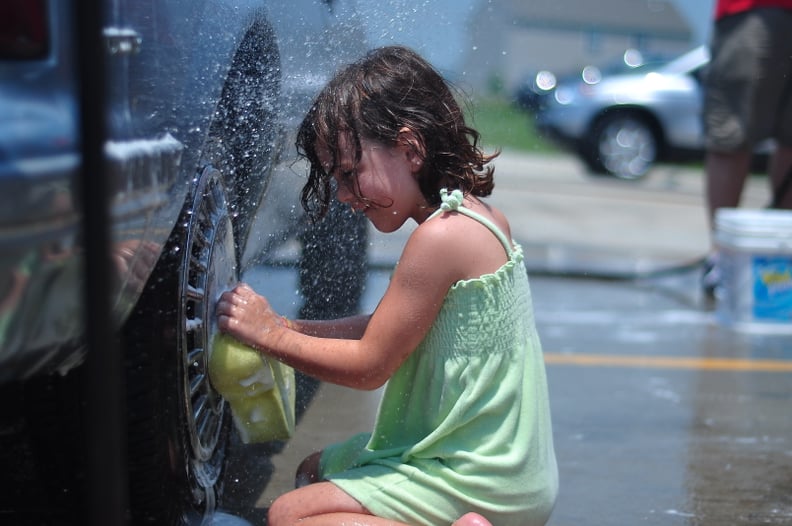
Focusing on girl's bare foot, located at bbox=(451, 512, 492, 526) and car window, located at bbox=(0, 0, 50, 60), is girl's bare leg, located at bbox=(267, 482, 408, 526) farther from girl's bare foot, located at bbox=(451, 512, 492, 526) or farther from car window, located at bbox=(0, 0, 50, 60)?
car window, located at bbox=(0, 0, 50, 60)

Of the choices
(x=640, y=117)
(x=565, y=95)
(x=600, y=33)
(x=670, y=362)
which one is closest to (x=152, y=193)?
(x=670, y=362)

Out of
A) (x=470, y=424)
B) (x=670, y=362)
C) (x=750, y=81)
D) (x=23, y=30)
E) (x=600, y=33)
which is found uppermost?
(x=23, y=30)

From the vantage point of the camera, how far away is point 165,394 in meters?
1.72

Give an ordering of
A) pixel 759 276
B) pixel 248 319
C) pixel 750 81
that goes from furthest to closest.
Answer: pixel 750 81 → pixel 759 276 → pixel 248 319

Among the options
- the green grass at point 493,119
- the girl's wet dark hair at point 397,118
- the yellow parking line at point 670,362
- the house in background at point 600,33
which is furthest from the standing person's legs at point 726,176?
the house in background at point 600,33

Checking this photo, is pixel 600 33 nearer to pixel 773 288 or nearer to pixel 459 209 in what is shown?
pixel 773 288

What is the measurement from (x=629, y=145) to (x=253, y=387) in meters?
10.4

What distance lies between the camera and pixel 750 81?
463 cm

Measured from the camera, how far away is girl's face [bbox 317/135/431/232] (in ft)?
6.11

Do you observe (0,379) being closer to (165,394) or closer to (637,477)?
(165,394)

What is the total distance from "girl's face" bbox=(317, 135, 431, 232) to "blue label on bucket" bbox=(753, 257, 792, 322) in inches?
108

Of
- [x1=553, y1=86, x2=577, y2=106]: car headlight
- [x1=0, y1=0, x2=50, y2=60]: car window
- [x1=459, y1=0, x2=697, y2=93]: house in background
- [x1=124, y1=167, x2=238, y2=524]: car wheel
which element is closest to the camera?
[x1=0, y1=0, x2=50, y2=60]: car window

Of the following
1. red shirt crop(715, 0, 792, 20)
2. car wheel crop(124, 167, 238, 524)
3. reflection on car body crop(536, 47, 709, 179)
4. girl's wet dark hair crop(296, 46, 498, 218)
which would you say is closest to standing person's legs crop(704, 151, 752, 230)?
red shirt crop(715, 0, 792, 20)

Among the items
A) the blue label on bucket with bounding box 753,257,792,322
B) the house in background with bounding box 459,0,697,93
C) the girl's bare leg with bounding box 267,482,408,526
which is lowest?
the house in background with bounding box 459,0,697,93
